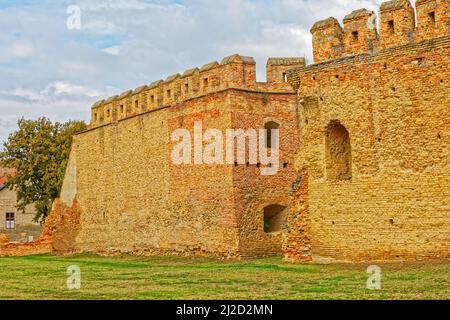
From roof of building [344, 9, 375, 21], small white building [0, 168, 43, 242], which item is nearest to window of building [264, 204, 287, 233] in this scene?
roof of building [344, 9, 375, 21]

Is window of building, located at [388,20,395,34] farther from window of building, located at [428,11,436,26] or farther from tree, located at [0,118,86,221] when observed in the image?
tree, located at [0,118,86,221]

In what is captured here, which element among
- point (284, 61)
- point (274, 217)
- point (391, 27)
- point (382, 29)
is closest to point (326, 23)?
point (382, 29)

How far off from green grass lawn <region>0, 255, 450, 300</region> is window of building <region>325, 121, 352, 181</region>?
2.28 metres

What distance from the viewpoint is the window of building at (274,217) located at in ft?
75.9

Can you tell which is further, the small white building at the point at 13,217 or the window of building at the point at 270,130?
the small white building at the point at 13,217

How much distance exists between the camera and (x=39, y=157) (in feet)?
121

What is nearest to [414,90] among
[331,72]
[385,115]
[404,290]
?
[385,115]

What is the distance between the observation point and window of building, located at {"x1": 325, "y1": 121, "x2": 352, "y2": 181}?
17.7 meters

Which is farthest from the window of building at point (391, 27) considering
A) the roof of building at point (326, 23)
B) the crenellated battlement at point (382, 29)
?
the roof of building at point (326, 23)

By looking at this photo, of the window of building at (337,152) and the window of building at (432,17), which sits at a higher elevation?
the window of building at (432,17)

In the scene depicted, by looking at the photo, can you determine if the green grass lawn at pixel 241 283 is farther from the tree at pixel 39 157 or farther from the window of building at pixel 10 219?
the window of building at pixel 10 219

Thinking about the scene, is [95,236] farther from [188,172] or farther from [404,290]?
[404,290]

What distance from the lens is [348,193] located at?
1706cm

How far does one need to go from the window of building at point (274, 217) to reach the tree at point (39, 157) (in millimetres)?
16072
